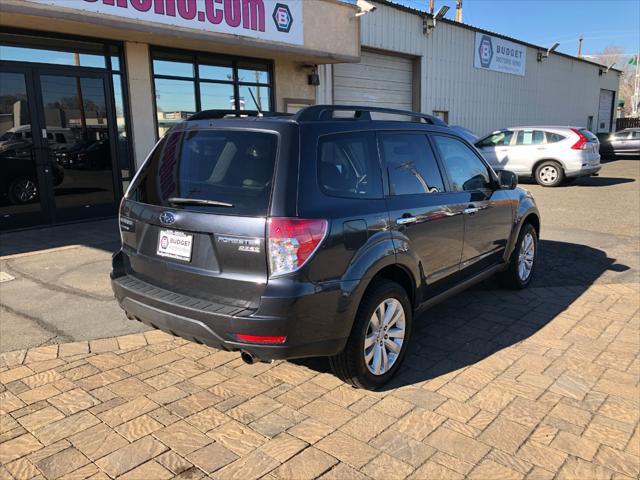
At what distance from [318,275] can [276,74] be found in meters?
10.6

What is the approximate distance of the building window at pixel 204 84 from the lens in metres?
10.4

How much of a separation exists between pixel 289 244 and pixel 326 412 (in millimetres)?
1123

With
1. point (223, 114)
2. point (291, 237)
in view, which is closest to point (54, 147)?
point (223, 114)

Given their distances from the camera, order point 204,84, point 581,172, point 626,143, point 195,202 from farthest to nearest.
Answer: point 626,143 < point 581,172 < point 204,84 < point 195,202

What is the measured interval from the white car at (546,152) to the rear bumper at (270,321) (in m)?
13.7

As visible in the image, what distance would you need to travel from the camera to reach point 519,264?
5531mm

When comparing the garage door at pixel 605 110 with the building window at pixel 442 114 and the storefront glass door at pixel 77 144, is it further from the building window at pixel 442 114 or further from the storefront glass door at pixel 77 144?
the storefront glass door at pixel 77 144

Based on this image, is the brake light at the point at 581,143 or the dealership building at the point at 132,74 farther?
the brake light at the point at 581,143

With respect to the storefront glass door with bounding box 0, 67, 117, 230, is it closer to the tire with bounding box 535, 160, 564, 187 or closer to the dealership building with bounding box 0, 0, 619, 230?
the dealership building with bounding box 0, 0, 619, 230

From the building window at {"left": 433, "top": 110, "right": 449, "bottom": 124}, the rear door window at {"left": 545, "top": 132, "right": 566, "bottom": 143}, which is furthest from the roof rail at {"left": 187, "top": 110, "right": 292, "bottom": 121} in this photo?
the building window at {"left": 433, "top": 110, "right": 449, "bottom": 124}

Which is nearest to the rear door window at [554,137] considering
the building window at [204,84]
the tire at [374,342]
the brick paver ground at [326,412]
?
the building window at [204,84]

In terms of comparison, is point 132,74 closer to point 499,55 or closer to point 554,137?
point 554,137

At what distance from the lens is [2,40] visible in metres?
8.03

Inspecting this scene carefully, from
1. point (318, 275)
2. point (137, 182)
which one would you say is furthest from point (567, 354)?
point (137, 182)
